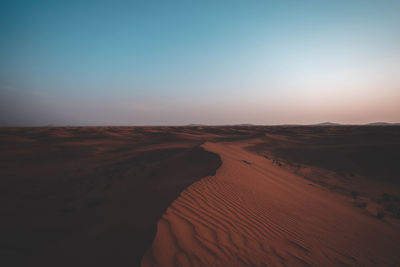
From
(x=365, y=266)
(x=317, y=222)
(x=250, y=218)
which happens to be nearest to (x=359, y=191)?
(x=317, y=222)

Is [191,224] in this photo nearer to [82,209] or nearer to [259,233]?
[259,233]

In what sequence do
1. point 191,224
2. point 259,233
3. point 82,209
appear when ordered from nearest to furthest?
point 191,224
point 259,233
point 82,209

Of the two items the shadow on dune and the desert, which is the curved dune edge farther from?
the shadow on dune

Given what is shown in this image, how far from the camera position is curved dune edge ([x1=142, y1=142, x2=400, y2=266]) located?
2180 mm

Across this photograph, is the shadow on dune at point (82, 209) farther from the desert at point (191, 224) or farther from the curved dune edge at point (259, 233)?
the curved dune edge at point (259, 233)

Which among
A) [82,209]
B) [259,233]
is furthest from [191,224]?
[82,209]

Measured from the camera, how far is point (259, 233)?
2889 mm

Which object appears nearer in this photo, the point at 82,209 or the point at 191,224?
the point at 191,224

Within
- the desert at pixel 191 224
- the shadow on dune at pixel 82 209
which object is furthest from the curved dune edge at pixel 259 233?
the shadow on dune at pixel 82 209

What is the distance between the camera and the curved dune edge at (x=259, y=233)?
7.15 feet

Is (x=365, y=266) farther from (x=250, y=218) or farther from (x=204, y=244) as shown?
(x=204, y=244)

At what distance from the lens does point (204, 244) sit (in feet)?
7.56

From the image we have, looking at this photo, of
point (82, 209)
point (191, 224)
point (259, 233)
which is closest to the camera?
point (191, 224)

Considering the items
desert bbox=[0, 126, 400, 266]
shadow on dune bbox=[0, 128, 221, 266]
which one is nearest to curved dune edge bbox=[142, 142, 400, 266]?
desert bbox=[0, 126, 400, 266]
